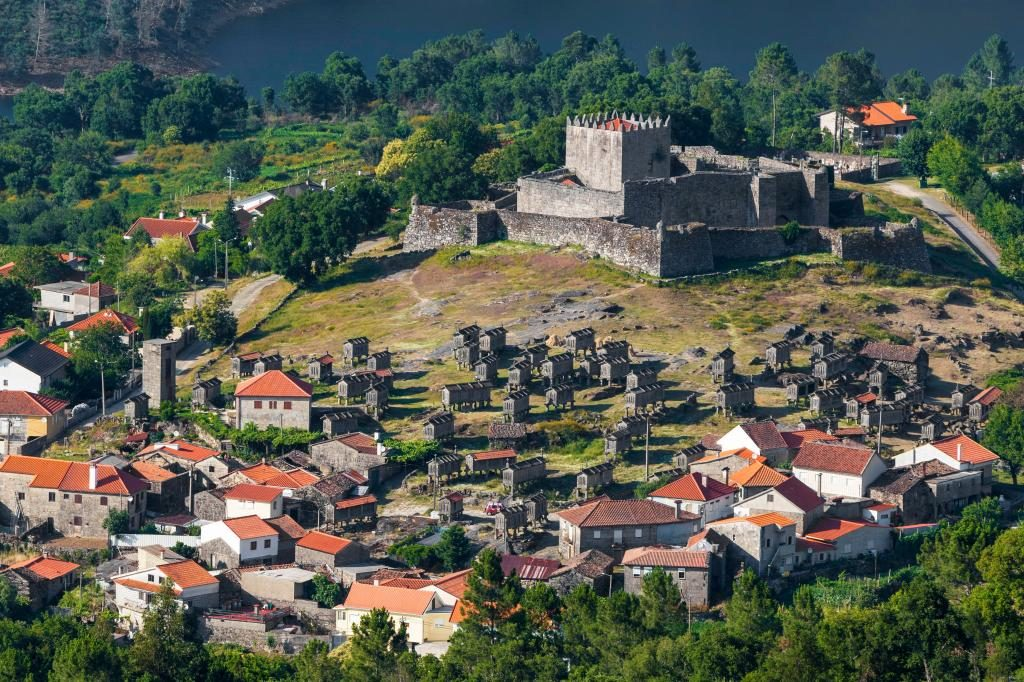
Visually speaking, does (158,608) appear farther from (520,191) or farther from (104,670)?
(520,191)

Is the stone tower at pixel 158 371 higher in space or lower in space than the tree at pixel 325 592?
higher

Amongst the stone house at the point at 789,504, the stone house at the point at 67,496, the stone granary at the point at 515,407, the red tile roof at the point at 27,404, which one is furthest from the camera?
the red tile roof at the point at 27,404

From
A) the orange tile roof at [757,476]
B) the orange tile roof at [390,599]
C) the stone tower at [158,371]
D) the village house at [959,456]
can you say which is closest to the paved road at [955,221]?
the village house at [959,456]

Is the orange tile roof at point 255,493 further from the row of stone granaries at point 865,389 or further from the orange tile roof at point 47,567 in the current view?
the row of stone granaries at point 865,389

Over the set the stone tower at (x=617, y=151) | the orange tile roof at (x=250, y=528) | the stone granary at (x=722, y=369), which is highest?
the stone tower at (x=617, y=151)

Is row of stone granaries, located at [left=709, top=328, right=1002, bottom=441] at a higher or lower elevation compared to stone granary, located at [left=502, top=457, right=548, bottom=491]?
higher

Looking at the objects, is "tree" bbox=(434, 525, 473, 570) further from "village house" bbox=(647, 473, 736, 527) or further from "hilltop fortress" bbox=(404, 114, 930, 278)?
"hilltop fortress" bbox=(404, 114, 930, 278)

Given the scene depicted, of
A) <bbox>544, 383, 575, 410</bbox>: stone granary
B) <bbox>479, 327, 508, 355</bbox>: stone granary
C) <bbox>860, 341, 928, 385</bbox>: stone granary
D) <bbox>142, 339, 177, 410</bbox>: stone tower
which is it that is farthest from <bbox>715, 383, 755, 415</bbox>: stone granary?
<bbox>142, 339, 177, 410</bbox>: stone tower
